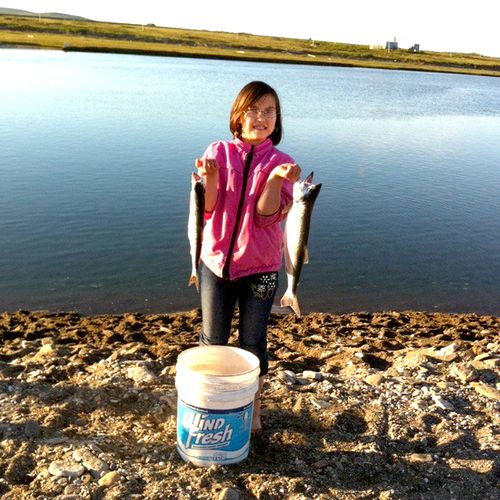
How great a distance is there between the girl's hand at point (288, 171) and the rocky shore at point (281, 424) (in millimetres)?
1919

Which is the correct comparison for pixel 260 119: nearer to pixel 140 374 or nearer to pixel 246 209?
pixel 246 209

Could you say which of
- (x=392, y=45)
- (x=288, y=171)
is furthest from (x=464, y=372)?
(x=392, y=45)

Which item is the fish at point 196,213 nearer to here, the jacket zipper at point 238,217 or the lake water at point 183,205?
the jacket zipper at point 238,217

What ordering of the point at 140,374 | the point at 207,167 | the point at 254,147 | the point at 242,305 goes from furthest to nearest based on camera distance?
the point at 140,374, the point at 242,305, the point at 254,147, the point at 207,167

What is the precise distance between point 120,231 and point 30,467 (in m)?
8.01

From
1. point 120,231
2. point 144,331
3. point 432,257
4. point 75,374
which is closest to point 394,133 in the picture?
point 432,257

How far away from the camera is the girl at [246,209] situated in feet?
13.2

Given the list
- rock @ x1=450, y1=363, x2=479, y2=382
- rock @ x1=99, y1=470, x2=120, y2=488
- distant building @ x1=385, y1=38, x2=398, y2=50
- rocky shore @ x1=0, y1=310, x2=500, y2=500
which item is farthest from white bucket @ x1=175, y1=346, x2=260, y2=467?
distant building @ x1=385, y1=38, x2=398, y2=50

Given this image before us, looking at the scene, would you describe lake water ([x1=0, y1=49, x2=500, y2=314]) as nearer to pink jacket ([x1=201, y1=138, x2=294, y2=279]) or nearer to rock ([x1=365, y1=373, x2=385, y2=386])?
rock ([x1=365, y1=373, x2=385, y2=386])

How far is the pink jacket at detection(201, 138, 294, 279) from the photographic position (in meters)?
4.08

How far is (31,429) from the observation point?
4473 millimetres

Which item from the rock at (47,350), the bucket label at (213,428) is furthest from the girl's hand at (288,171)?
the rock at (47,350)

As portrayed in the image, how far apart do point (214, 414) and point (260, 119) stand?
1894mm

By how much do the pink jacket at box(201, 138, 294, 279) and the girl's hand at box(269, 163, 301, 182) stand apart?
0.18 meters
